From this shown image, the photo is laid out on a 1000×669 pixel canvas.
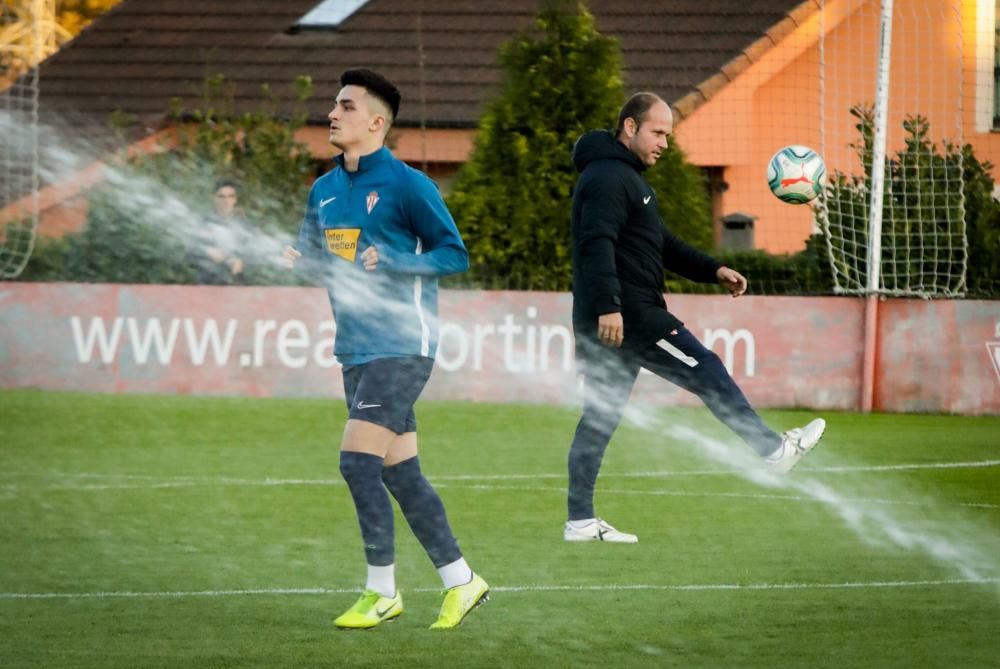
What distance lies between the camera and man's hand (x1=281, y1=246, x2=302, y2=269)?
296 inches

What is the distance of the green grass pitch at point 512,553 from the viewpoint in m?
6.48

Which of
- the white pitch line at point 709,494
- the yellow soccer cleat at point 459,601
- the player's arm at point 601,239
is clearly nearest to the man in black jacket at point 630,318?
the player's arm at point 601,239

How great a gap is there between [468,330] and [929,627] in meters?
10.4

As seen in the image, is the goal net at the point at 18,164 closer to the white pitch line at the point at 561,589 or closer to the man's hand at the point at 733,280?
the man's hand at the point at 733,280

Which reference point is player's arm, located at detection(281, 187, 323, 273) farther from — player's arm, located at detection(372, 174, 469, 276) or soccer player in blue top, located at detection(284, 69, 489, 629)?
player's arm, located at detection(372, 174, 469, 276)

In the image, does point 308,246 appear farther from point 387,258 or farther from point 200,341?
point 200,341

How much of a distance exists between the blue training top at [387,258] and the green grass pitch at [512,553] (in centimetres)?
104

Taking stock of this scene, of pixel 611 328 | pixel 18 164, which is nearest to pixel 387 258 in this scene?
pixel 611 328

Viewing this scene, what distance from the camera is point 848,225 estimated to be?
17438 mm

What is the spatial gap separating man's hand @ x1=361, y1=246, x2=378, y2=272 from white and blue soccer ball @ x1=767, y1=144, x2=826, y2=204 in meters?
4.98

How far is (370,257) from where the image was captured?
22.6 ft

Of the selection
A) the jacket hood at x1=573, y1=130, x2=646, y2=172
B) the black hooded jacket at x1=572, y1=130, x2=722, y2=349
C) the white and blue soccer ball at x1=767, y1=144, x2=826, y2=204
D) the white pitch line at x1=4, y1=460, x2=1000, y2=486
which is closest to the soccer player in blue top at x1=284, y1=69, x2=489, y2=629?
the black hooded jacket at x1=572, y1=130, x2=722, y2=349

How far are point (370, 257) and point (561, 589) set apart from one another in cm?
168

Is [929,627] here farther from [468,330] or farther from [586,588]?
[468,330]
